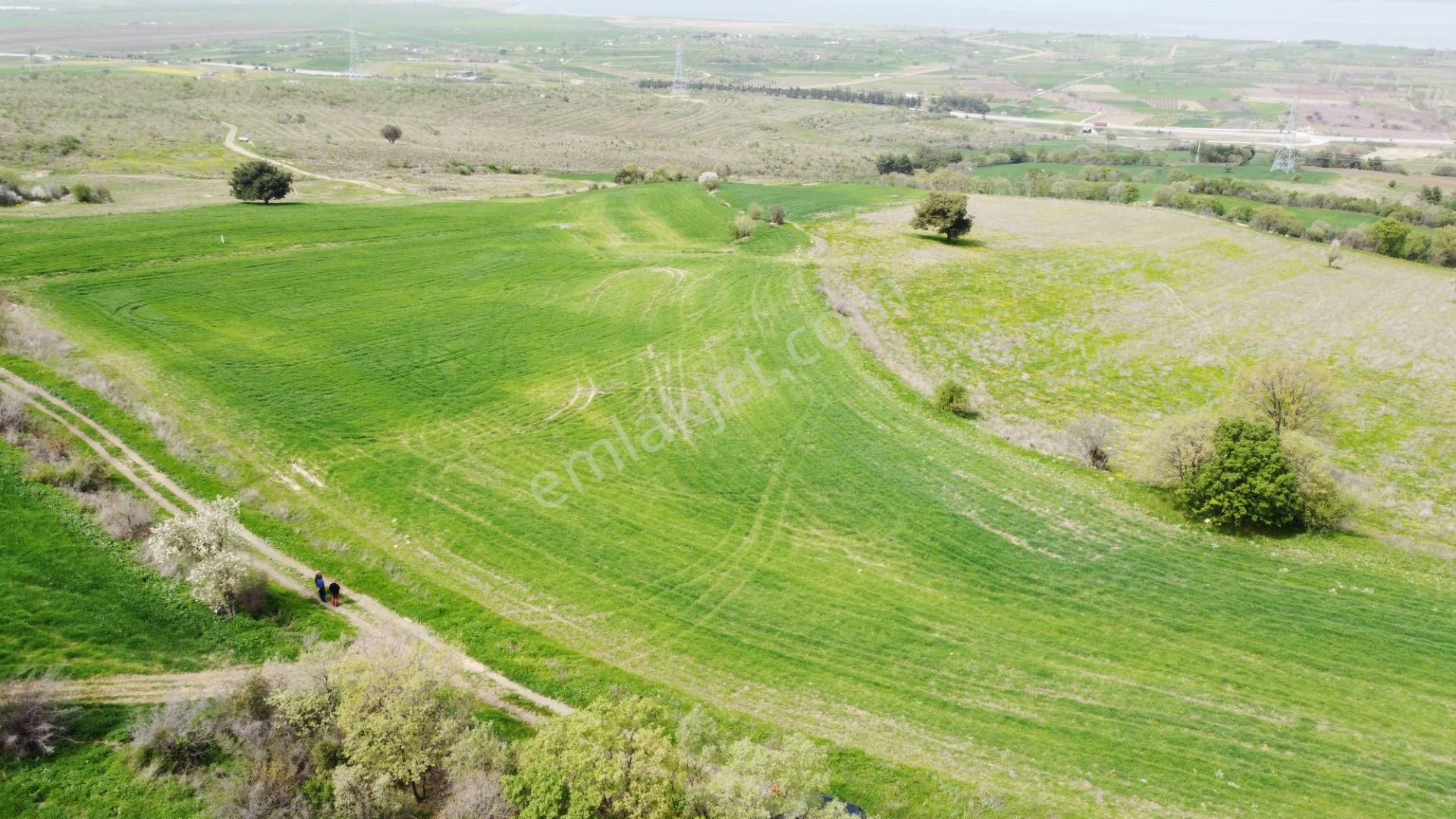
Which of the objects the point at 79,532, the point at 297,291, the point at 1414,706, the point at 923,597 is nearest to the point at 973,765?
the point at 923,597

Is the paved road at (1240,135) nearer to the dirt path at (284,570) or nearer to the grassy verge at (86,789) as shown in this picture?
the dirt path at (284,570)


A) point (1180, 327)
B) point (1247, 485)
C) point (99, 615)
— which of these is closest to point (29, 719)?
point (99, 615)

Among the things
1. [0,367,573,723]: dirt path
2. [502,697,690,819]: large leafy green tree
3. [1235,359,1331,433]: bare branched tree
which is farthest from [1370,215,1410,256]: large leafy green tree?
[0,367,573,723]: dirt path

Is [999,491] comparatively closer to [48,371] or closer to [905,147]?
[48,371]

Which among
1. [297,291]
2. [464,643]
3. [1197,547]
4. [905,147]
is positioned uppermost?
[905,147]

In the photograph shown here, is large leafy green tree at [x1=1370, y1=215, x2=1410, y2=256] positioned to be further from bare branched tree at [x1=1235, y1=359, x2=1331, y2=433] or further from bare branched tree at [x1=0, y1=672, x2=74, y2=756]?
bare branched tree at [x1=0, y1=672, x2=74, y2=756]

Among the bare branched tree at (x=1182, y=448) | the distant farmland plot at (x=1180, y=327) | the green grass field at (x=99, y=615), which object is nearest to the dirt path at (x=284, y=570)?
the green grass field at (x=99, y=615)
